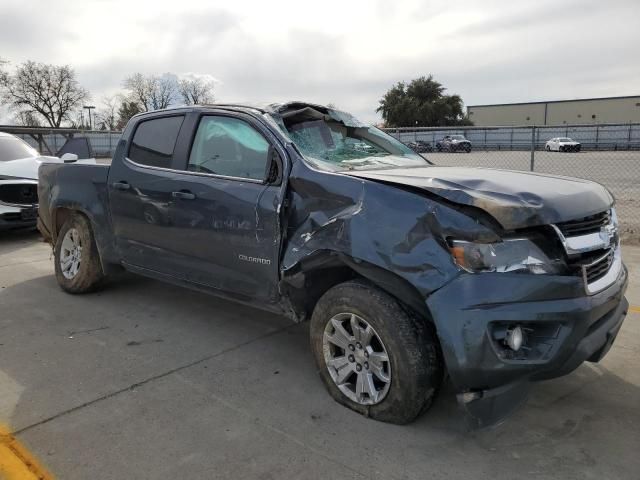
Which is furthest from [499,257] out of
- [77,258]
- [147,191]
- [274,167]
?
[77,258]

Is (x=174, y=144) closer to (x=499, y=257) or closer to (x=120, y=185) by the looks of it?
(x=120, y=185)

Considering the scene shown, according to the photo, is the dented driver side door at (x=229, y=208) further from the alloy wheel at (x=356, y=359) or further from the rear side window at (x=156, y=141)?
the alloy wheel at (x=356, y=359)

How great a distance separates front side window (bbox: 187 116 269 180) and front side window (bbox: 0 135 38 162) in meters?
6.65

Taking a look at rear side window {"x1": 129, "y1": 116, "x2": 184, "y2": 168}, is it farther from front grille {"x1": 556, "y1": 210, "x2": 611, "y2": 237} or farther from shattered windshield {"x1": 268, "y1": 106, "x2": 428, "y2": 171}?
front grille {"x1": 556, "y1": 210, "x2": 611, "y2": 237}

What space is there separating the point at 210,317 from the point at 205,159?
5.11 ft

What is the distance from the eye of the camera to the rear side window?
4.31 metres

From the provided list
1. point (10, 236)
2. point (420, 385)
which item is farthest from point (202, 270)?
point (10, 236)

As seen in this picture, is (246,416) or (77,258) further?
(77,258)

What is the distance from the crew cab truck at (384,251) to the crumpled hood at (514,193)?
1 cm

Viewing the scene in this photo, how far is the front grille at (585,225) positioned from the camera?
2669mm

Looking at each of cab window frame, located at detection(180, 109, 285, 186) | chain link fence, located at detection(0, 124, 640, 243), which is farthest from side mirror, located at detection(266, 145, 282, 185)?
chain link fence, located at detection(0, 124, 640, 243)

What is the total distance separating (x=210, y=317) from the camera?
4.84 meters

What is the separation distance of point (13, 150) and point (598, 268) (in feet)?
31.7

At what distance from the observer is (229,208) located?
3.64m
